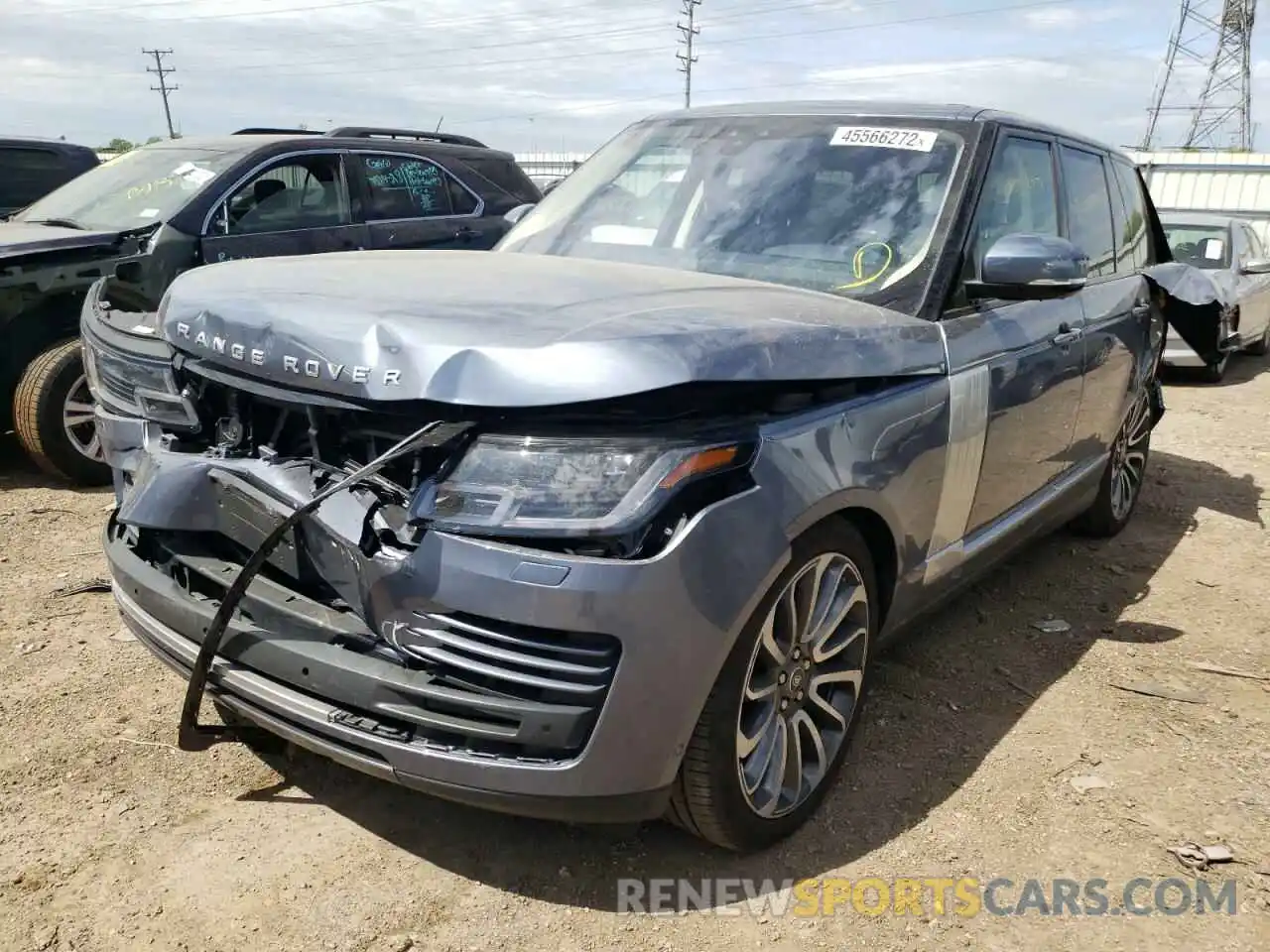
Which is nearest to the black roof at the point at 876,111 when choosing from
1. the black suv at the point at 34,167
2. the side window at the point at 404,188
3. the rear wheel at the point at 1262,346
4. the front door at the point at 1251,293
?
the side window at the point at 404,188

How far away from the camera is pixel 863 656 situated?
9.22 feet

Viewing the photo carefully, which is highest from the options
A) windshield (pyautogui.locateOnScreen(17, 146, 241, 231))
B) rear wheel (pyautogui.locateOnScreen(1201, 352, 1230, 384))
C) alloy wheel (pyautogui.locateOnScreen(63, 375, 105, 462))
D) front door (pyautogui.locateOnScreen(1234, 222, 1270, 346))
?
windshield (pyautogui.locateOnScreen(17, 146, 241, 231))

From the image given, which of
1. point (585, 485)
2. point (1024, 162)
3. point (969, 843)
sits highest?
point (1024, 162)

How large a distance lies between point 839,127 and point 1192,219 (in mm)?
8918

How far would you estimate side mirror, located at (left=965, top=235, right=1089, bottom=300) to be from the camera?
295 centimetres

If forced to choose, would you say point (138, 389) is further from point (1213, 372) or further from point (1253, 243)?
point (1253, 243)

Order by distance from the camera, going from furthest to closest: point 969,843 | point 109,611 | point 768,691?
point 109,611 → point 969,843 → point 768,691

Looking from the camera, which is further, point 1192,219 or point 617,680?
point 1192,219

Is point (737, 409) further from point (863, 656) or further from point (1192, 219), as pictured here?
point (1192, 219)

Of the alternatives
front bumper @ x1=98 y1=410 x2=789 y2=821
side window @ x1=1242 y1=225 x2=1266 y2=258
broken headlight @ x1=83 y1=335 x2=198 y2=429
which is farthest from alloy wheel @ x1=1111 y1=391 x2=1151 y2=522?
side window @ x1=1242 y1=225 x2=1266 y2=258

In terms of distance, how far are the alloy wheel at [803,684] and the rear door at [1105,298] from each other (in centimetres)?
177

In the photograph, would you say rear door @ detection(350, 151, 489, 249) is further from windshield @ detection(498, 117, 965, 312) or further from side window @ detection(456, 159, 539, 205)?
windshield @ detection(498, 117, 965, 312)

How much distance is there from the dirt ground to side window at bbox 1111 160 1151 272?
5.45 ft

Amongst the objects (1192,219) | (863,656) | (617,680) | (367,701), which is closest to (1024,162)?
(863,656)
